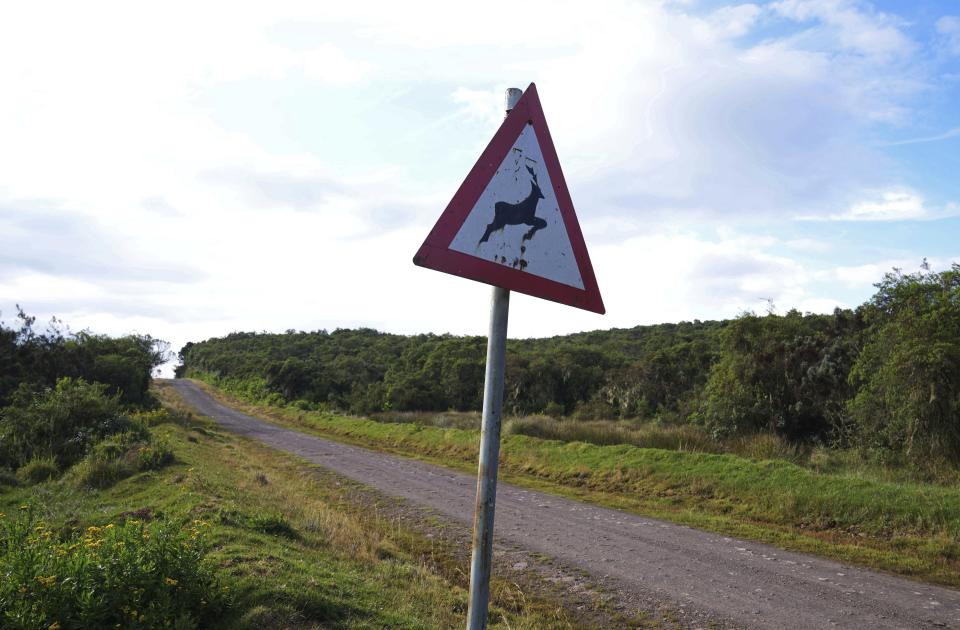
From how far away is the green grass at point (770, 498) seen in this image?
311 inches

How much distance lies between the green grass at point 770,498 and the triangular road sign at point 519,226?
7105mm

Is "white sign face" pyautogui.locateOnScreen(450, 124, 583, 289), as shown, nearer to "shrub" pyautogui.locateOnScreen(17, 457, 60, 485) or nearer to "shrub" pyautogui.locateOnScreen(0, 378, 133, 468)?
"shrub" pyautogui.locateOnScreen(17, 457, 60, 485)

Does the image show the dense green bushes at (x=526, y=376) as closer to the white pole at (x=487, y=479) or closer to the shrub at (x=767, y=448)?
the shrub at (x=767, y=448)

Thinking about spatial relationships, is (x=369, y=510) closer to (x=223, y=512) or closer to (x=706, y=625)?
(x=223, y=512)

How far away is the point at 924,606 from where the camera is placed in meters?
5.86

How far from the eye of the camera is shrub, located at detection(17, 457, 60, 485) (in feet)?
40.4

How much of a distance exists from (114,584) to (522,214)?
327 cm

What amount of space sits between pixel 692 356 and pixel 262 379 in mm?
34596

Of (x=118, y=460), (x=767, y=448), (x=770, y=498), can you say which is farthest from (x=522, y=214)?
(x=767, y=448)

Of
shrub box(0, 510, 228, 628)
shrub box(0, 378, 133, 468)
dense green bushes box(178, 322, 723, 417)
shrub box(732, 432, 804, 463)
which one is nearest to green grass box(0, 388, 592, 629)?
shrub box(0, 510, 228, 628)

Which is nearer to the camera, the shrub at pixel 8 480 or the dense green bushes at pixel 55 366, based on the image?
the shrub at pixel 8 480

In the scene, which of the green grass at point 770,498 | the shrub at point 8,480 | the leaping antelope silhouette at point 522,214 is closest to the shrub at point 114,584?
the leaping antelope silhouette at point 522,214

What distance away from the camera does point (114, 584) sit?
3.51 metres

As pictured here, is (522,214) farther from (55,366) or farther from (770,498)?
(55,366)
